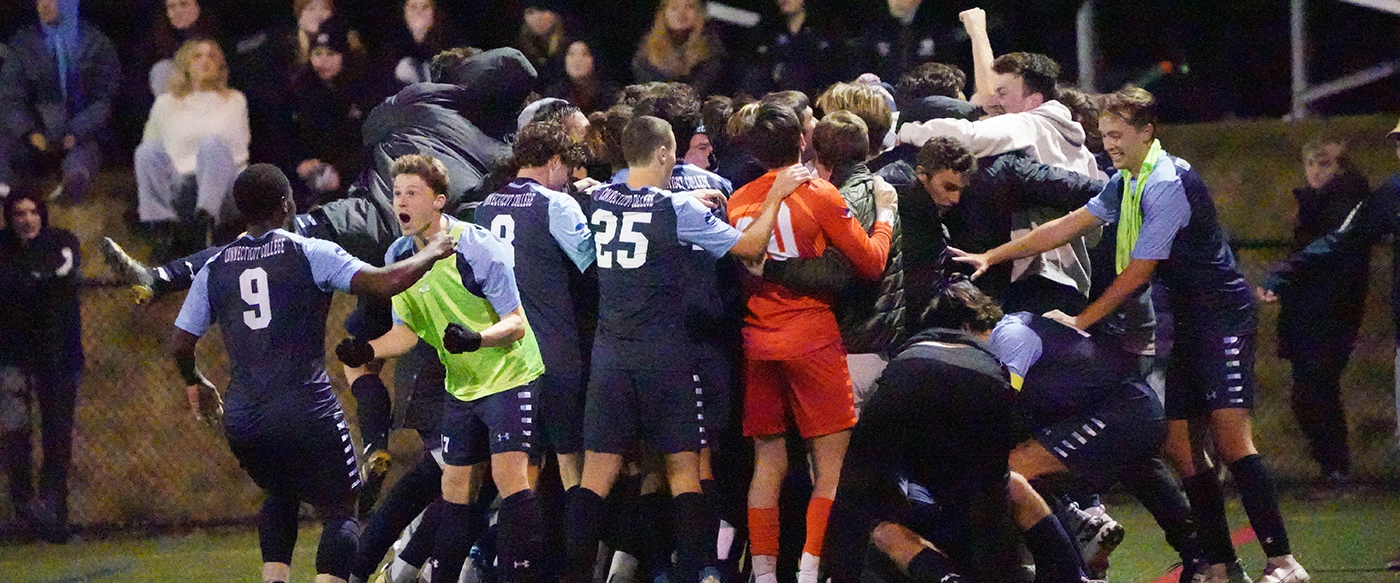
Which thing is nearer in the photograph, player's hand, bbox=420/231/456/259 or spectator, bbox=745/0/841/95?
player's hand, bbox=420/231/456/259

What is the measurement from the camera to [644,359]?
6352mm

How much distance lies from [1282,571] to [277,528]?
387cm

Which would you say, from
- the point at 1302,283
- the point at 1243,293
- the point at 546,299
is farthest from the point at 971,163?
the point at 1302,283

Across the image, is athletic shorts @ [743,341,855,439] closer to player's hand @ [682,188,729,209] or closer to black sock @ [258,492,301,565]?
player's hand @ [682,188,729,209]

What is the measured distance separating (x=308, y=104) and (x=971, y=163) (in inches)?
194

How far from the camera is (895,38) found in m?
9.77

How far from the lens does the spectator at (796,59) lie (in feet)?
32.2

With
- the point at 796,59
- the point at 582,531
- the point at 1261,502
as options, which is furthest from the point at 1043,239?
the point at 796,59

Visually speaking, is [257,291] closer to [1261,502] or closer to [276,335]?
[276,335]

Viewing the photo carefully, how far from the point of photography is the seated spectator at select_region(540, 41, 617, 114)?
33.2 feet

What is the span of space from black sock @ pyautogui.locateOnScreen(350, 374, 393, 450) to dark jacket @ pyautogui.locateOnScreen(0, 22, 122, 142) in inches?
162

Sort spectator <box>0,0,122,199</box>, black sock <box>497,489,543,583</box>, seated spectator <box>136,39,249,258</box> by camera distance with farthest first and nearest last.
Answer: spectator <box>0,0,122,199</box> < seated spectator <box>136,39,249,258</box> < black sock <box>497,489,543,583</box>

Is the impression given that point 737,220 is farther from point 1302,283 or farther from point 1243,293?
point 1302,283

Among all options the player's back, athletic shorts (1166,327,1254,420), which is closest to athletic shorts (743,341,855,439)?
athletic shorts (1166,327,1254,420)
